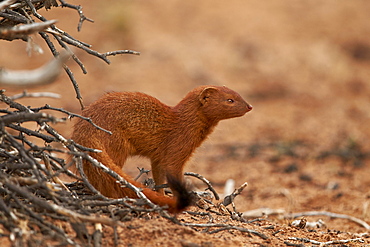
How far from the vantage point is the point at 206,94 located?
480 centimetres

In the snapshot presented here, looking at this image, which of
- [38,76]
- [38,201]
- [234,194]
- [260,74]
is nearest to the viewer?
[38,76]

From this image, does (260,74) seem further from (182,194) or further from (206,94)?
(182,194)

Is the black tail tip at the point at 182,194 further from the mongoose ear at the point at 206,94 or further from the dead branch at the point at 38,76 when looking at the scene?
the mongoose ear at the point at 206,94

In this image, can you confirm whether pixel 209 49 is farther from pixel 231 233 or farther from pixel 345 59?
pixel 231 233

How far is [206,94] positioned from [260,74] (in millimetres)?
7175

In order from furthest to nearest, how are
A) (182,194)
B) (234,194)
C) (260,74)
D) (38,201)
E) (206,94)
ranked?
(260,74) → (206,94) → (234,194) → (182,194) → (38,201)

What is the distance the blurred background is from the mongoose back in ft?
5.91

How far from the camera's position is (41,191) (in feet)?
10.7

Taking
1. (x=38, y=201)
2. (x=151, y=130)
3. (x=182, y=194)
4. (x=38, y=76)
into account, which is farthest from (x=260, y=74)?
(x=38, y=76)

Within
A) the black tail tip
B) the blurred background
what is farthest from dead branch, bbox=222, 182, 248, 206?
the blurred background

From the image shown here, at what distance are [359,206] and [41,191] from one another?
12.9 feet

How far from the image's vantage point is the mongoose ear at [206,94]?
4777 millimetres

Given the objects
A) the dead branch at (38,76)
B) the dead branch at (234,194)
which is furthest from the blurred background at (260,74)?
the dead branch at (38,76)

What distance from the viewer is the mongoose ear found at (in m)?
4.78
